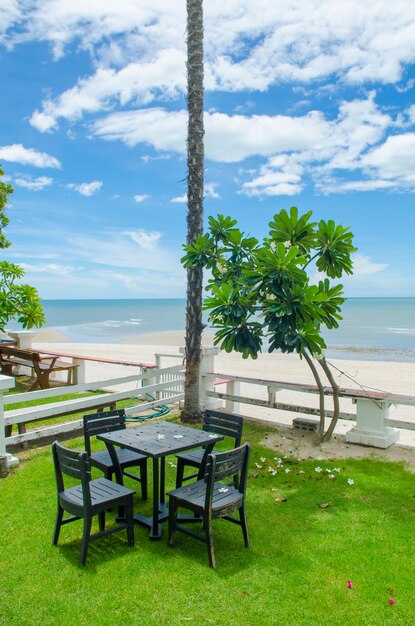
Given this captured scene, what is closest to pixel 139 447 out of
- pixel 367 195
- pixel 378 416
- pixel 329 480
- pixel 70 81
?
pixel 329 480

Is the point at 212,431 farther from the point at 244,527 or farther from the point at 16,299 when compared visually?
the point at 16,299

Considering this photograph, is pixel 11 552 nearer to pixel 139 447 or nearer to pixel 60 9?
pixel 139 447

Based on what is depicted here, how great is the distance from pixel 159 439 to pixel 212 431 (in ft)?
3.03

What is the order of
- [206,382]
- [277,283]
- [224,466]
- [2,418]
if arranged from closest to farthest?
[224,466] < [2,418] < [277,283] < [206,382]

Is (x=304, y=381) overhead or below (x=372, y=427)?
below

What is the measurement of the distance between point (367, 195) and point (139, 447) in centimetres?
5067

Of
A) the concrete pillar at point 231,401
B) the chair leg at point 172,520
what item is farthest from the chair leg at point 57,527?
the concrete pillar at point 231,401

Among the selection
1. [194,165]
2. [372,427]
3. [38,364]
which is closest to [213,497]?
[372,427]

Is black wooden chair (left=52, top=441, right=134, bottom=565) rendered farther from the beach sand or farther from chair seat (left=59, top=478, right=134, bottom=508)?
the beach sand

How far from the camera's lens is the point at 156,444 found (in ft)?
13.5

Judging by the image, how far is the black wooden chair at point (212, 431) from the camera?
4.69 metres

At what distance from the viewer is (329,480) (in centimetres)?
524

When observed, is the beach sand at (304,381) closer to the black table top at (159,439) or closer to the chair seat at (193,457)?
the chair seat at (193,457)

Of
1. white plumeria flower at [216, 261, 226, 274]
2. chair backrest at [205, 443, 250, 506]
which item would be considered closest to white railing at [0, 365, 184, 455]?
white plumeria flower at [216, 261, 226, 274]
